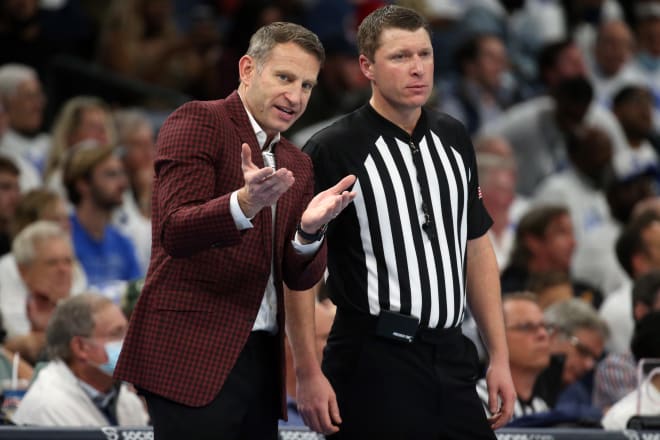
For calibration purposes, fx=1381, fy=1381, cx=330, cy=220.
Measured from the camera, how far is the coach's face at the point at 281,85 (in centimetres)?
336

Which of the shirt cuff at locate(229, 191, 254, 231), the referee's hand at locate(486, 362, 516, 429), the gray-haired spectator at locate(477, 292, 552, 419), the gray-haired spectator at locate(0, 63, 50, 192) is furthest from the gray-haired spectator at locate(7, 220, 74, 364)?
the shirt cuff at locate(229, 191, 254, 231)

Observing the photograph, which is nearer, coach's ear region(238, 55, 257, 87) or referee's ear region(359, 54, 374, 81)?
coach's ear region(238, 55, 257, 87)

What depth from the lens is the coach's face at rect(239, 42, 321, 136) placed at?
3361mm

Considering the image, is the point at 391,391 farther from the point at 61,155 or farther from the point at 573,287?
the point at 61,155

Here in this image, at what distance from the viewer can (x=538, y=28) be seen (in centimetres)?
1105

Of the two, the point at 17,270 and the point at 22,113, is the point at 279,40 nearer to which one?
the point at 17,270

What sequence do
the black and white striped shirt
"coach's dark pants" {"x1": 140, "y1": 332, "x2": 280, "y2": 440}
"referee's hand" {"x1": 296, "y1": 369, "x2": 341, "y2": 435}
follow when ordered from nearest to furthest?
"coach's dark pants" {"x1": 140, "y1": 332, "x2": 280, "y2": 440} → "referee's hand" {"x1": 296, "y1": 369, "x2": 341, "y2": 435} → the black and white striped shirt

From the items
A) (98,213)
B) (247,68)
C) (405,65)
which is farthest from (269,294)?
(98,213)

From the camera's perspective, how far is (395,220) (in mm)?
3639

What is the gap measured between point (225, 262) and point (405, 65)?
78 cm

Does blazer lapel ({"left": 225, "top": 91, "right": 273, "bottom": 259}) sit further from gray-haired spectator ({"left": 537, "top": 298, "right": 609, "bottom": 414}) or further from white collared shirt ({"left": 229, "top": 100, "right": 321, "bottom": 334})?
gray-haired spectator ({"left": 537, "top": 298, "right": 609, "bottom": 414})

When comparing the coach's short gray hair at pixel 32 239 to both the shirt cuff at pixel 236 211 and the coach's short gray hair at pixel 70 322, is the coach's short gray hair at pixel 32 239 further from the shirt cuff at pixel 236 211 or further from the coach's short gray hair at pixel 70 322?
the shirt cuff at pixel 236 211

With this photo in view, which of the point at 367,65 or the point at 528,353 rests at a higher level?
the point at 367,65

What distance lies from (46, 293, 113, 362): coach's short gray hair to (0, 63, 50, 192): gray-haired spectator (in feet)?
9.30
